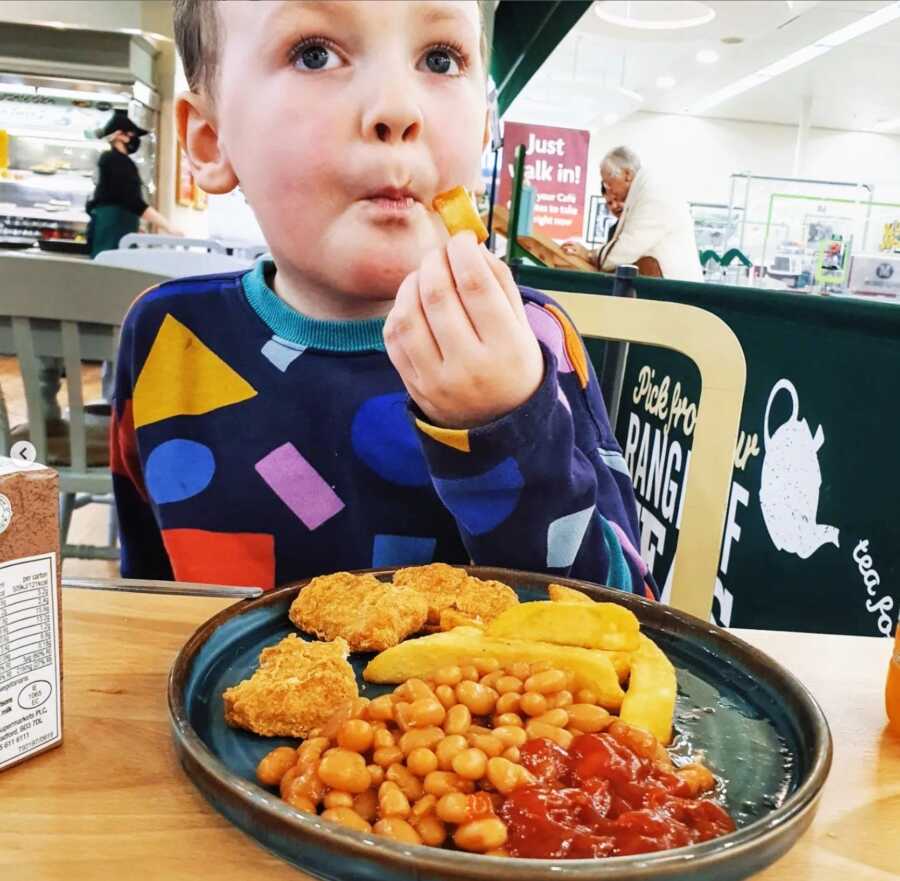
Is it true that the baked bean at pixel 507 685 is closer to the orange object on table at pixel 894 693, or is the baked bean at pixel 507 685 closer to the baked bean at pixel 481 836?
the baked bean at pixel 481 836

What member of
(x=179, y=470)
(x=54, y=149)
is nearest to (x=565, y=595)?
(x=179, y=470)

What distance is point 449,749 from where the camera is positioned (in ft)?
1.67

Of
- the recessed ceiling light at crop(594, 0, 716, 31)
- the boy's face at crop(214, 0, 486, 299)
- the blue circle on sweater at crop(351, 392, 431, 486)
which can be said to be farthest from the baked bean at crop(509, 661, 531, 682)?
the recessed ceiling light at crop(594, 0, 716, 31)

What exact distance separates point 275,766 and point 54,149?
9490 millimetres

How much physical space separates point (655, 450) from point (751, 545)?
39 centimetres

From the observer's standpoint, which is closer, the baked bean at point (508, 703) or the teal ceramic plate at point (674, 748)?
the teal ceramic plate at point (674, 748)

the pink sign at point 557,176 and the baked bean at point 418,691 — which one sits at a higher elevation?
the pink sign at point 557,176

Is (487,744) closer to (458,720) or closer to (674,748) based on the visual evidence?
(458,720)

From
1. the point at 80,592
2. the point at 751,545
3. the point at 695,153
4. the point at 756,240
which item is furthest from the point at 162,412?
the point at 695,153

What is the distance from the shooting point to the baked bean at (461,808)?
45 cm

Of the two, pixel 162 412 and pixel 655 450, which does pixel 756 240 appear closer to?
pixel 655 450

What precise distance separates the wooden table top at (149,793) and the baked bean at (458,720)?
0.41 ft

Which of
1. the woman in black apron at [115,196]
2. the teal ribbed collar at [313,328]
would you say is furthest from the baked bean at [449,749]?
the woman in black apron at [115,196]

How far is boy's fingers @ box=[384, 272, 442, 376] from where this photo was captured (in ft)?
2.11
